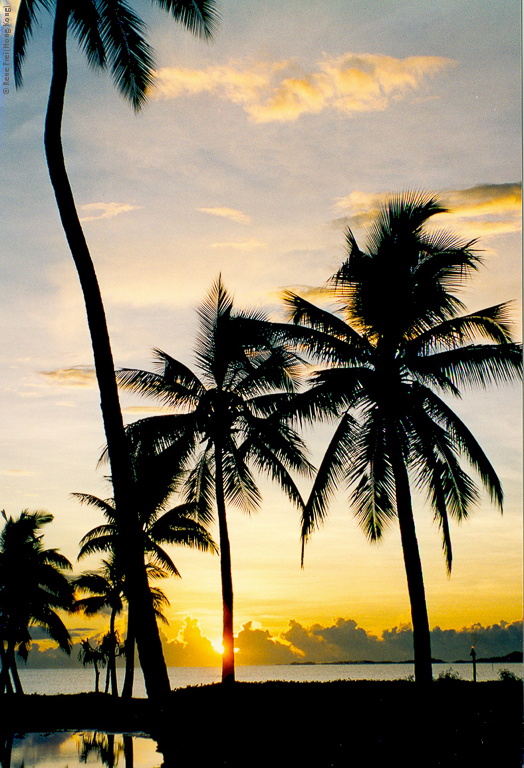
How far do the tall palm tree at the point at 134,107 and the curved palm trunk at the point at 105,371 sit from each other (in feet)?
0.04

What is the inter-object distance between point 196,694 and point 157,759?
A: 4.31 m

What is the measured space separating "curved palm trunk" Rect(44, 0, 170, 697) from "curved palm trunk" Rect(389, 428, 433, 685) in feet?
19.6

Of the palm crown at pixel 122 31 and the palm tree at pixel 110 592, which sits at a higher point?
the palm crown at pixel 122 31

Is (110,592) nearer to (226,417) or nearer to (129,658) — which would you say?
(129,658)

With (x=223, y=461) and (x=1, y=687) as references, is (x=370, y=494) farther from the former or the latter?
(x=1, y=687)

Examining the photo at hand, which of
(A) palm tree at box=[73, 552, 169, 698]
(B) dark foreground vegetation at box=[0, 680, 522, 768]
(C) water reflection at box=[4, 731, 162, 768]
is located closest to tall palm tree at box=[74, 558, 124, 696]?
(A) palm tree at box=[73, 552, 169, 698]

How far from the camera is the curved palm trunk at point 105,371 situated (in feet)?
33.5

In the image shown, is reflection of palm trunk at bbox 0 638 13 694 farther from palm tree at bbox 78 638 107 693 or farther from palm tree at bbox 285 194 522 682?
palm tree at bbox 285 194 522 682

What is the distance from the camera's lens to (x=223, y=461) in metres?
21.0

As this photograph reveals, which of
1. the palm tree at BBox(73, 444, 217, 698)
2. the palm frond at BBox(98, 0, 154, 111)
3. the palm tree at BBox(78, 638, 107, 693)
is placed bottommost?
the palm tree at BBox(78, 638, 107, 693)

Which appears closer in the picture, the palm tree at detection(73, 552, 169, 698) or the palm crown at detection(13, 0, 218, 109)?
the palm crown at detection(13, 0, 218, 109)

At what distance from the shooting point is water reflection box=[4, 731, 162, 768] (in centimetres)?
1446

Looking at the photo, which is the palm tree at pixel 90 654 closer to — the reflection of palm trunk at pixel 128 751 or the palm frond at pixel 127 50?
the reflection of palm trunk at pixel 128 751

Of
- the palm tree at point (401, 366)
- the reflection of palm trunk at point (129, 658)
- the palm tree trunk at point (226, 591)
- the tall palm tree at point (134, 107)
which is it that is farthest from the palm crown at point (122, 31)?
the reflection of palm trunk at point (129, 658)
